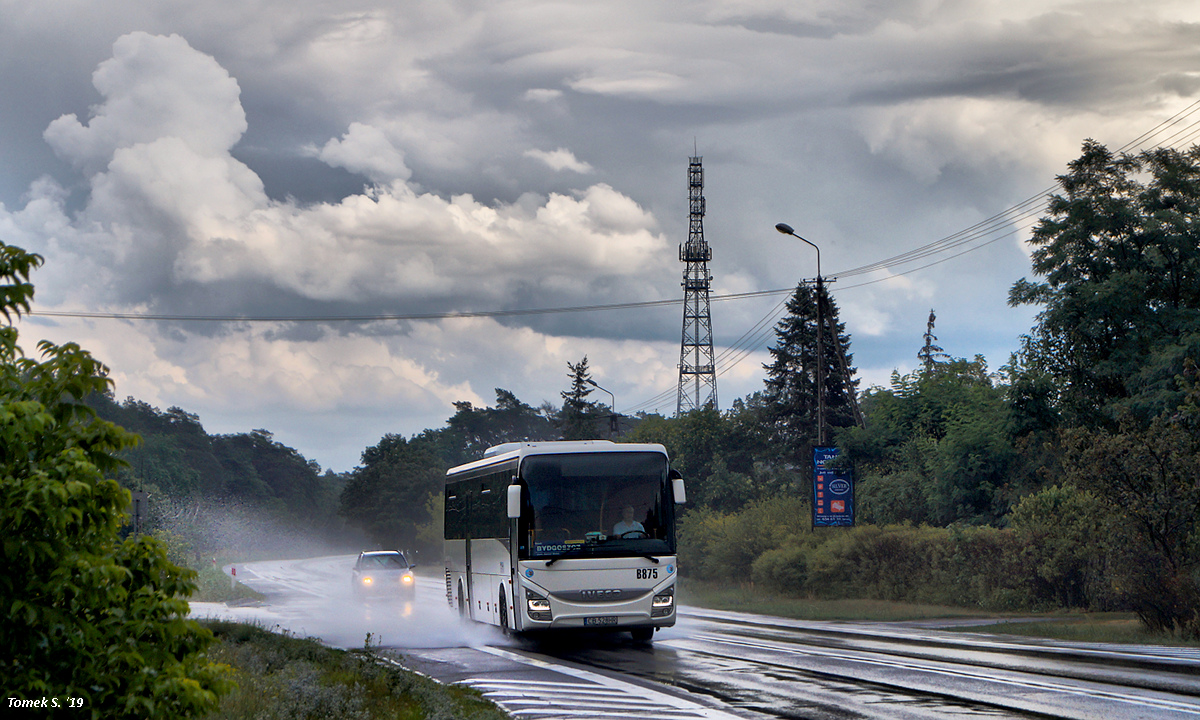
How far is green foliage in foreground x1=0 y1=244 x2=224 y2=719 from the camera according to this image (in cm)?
480

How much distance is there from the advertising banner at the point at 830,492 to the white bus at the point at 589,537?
1736cm

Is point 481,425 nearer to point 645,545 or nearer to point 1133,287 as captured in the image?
point 1133,287

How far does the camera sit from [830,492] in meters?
35.9

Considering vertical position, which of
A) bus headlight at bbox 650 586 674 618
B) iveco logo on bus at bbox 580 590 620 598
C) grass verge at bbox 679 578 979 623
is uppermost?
iveco logo on bus at bbox 580 590 620 598

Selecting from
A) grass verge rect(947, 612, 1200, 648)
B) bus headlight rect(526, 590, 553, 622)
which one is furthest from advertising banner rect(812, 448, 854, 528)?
bus headlight rect(526, 590, 553, 622)

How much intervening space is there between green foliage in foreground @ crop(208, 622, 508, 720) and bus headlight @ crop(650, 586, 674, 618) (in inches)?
200

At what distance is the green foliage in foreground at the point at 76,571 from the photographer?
480 cm

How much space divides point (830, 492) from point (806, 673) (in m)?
22.3

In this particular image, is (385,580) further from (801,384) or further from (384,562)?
(801,384)

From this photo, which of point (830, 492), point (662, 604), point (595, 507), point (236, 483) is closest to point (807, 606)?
point (830, 492)

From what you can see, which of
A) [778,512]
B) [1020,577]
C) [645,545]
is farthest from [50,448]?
[778,512]

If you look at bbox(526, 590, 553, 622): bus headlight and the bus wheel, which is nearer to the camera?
bbox(526, 590, 553, 622): bus headlight

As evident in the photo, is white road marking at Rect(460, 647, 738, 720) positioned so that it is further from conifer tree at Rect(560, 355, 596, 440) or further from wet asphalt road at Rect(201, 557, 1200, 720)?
conifer tree at Rect(560, 355, 596, 440)

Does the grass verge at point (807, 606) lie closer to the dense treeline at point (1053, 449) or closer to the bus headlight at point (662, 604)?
the dense treeline at point (1053, 449)
